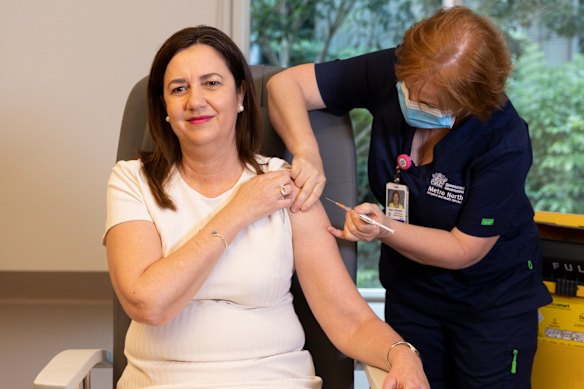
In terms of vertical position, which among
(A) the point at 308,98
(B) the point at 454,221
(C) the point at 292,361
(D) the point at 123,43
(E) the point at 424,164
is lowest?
(C) the point at 292,361

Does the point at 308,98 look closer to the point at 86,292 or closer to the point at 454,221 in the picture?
the point at 454,221

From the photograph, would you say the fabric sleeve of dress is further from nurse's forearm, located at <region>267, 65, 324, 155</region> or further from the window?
the window

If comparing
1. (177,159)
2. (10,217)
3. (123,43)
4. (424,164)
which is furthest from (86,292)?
(424,164)

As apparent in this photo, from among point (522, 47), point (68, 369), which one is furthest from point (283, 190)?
point (522, 47)

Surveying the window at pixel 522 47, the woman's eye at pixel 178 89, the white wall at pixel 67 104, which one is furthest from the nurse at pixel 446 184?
the window at pixel 522 47

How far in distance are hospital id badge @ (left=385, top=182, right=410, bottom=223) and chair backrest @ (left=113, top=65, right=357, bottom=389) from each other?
0.09 metres

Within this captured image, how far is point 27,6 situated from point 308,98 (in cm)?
165

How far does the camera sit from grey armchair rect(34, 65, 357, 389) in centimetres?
197

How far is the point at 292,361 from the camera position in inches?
72.4

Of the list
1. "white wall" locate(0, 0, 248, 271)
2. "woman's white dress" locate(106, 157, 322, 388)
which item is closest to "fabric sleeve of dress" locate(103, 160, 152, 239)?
"woman's white dress" locate(106, 157, 322, 388)

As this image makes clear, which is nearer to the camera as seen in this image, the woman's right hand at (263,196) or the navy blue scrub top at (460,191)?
the woman's right hand at (263,196)

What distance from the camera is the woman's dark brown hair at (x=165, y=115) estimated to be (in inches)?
72.5

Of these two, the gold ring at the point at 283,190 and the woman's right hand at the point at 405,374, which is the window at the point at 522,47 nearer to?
the gold ring at the point at 283,190

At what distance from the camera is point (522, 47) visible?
3.66 meters
